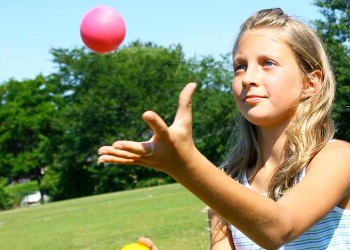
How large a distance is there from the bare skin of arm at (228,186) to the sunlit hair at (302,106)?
12.9 inches

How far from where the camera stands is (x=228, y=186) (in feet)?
7.53

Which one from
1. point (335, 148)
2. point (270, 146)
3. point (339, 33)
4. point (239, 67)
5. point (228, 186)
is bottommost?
point (228, 186)

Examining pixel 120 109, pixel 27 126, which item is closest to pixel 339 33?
pixel 120 109

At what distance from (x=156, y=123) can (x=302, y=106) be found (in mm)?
1507

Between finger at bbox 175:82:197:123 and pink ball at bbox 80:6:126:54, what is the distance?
5.61m

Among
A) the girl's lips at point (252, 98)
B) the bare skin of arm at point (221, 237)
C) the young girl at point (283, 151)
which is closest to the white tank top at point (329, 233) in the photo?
the young girl at point (283, 151)

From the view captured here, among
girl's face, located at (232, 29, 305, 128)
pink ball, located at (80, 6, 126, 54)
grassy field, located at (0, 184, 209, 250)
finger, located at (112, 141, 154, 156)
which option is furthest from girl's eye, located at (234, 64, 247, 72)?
grassy field, located at (0, 184, 209, 250)

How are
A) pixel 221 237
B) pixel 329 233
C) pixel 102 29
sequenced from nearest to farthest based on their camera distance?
pixel 329 233 → pixel 221 237 → pixel 102 29

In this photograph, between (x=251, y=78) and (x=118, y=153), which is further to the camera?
(x=251, y=78)

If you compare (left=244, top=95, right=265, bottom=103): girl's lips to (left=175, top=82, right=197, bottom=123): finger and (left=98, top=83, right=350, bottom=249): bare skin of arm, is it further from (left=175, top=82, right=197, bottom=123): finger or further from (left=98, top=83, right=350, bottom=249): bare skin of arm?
(left=175, top=82, right=197, bottom=123): finger

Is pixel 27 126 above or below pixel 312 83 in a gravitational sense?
above

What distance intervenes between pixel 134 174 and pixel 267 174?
57601 millimetres

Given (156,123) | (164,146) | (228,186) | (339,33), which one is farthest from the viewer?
(339,33)

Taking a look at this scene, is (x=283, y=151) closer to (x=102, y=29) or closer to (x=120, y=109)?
(x=102, y=29)
